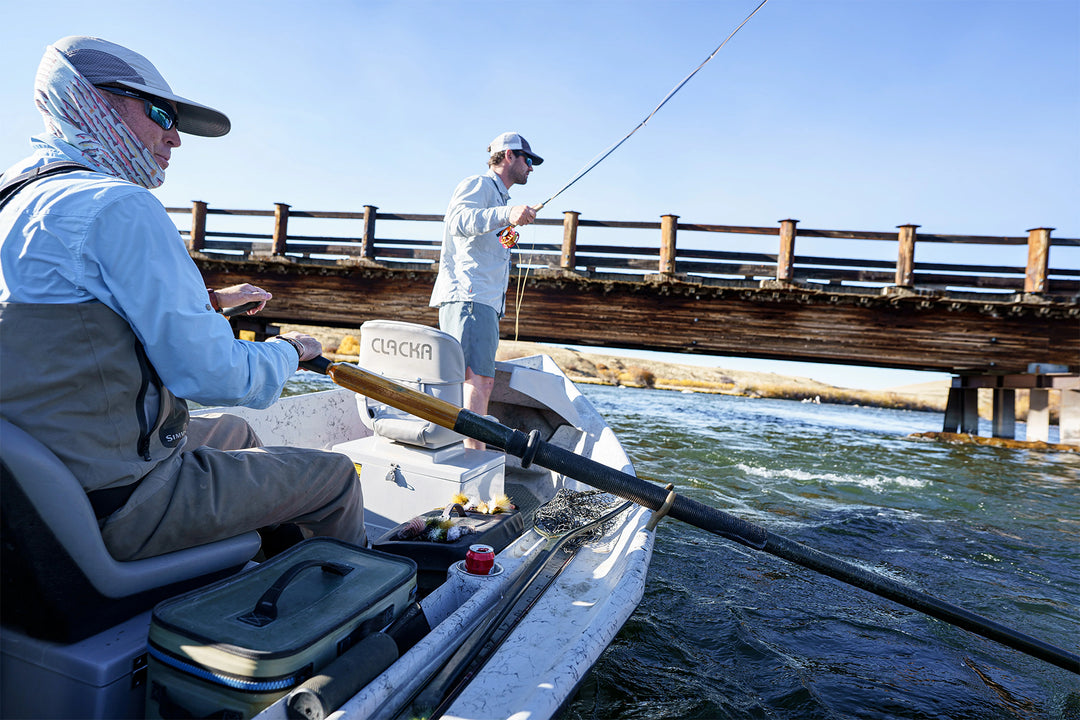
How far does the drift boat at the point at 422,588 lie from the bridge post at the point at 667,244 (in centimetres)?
949

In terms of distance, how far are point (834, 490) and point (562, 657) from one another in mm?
6484

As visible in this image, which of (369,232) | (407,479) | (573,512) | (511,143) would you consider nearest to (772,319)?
(369,232)

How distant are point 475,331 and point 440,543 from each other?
1.69 m

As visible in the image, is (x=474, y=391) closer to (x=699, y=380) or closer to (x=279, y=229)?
(x=279, y=229)

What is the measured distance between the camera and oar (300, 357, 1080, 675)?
7.54 ft

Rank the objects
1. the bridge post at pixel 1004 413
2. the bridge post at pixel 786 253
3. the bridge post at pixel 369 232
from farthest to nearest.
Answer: the bridge post at pixel 369 232 → the bridge post at pixel 1004 413 → the bridge post at pixel 786 253

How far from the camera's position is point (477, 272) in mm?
3818

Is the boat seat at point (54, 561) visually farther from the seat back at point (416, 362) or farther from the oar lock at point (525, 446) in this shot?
the seat back at point (416, 362)

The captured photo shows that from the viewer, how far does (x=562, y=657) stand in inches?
62.8

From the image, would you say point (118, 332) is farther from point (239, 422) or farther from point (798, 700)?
point (798, 700)

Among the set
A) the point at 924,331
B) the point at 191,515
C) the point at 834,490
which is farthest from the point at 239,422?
the point at 924,331

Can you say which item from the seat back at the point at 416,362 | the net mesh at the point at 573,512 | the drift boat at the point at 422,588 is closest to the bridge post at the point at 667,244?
the drift boat at the point at 422,588

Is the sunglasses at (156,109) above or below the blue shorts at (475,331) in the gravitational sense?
above

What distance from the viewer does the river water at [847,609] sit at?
8.39 feet
